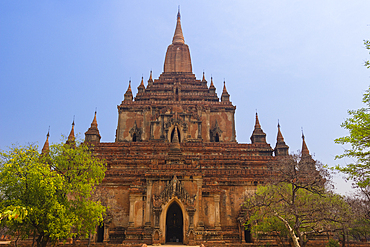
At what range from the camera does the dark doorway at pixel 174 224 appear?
27.8 meters

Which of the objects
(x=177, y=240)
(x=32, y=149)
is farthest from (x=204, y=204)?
(x=32, y=149)

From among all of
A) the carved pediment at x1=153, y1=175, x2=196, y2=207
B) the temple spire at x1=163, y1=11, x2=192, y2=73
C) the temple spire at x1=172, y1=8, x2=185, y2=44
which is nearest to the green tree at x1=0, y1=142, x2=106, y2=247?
the carved pediment at x1=153, y1=175, x2=196, y2=207

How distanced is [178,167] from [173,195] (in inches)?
117

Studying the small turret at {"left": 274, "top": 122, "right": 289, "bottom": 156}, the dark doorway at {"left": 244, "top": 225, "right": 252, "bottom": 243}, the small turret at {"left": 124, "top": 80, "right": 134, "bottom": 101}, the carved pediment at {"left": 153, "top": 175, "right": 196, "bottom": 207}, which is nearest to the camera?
the carved pediment at {"left": 153, "top": 175, "right": 196, "bottom": 207}

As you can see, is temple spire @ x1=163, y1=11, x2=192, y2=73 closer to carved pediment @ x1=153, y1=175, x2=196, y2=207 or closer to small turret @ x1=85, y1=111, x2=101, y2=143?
small turret @ x1=85, y1=111, x2=101, y2=143

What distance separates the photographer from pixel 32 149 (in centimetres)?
2111

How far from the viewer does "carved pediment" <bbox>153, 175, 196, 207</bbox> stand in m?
26.3

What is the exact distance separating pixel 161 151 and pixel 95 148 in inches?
323

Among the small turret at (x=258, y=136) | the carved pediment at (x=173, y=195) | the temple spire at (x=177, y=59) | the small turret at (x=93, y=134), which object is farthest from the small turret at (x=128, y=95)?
the carved pediment at (x=173, y=195)

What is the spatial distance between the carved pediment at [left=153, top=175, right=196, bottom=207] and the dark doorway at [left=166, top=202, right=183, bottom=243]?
1526mm

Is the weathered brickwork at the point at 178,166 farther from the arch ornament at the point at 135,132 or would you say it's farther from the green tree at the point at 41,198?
the green tree at the point at 41,198

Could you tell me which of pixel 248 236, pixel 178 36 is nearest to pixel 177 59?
pixel 178 36

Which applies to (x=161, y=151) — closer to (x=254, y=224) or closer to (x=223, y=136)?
(x=223, y=136)

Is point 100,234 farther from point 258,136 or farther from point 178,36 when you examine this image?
point 178,36
